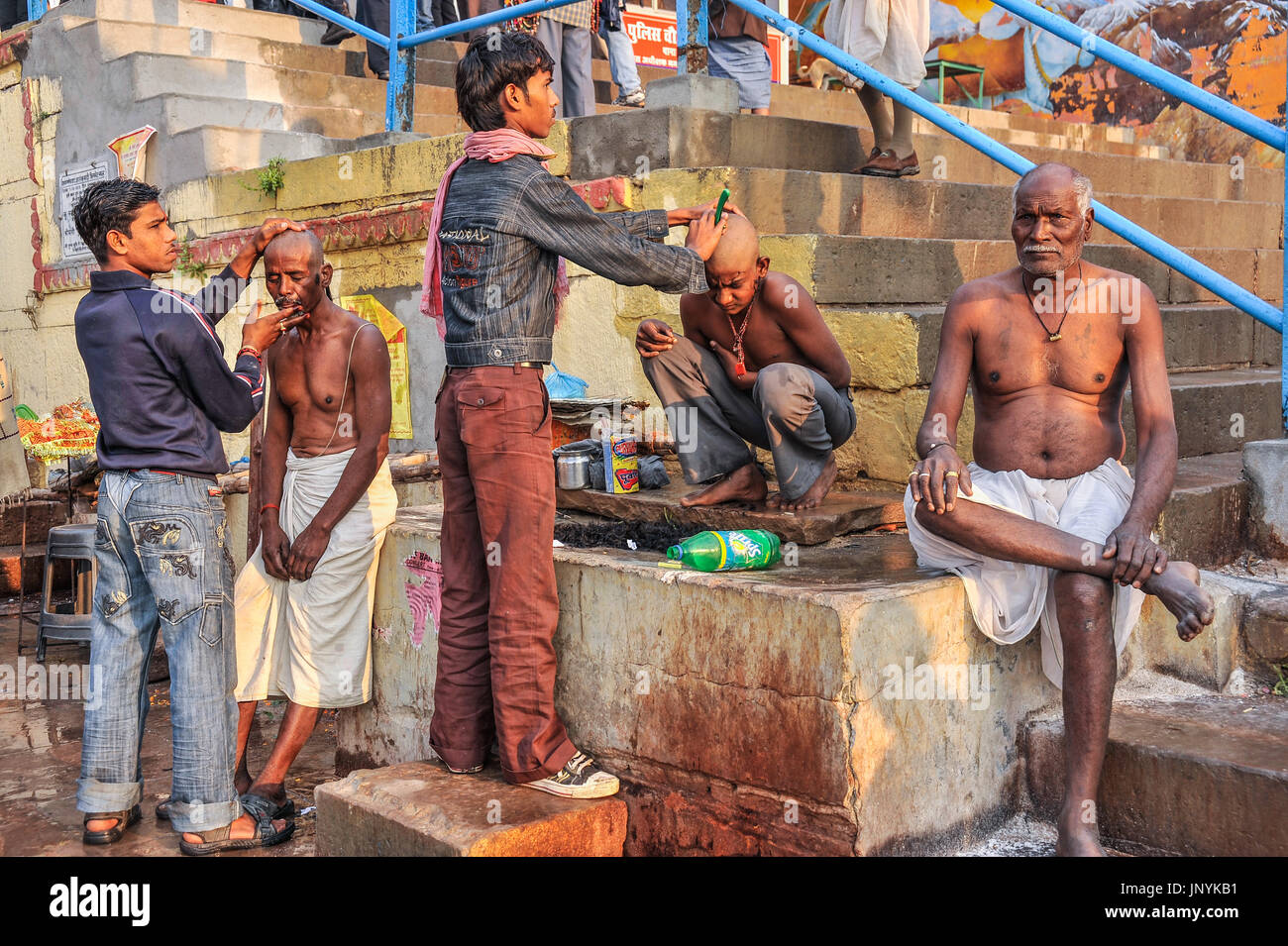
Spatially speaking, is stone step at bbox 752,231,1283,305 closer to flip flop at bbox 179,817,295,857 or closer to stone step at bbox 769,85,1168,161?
flip flop at bbox 179,817,295,857

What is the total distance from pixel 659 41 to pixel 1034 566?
10.2 meters

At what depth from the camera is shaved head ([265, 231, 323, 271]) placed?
14.2ft

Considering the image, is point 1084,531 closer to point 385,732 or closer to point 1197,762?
point 1197,762

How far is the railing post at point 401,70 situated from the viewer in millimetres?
7387

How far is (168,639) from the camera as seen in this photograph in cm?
388

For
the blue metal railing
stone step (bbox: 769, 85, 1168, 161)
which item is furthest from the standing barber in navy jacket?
stone step (bbox: 769, 85, 1168, 161)

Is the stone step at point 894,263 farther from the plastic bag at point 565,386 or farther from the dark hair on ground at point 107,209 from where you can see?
the dark hair on ground at point 107,209

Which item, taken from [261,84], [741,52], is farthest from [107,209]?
[261,84]

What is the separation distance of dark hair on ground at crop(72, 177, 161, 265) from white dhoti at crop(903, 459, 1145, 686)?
2591 mm

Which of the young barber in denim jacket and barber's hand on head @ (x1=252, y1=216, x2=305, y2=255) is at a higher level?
barber's hand on head @ (x1=252, y1=216, x2=305, y2=255)

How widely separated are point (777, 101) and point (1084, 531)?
22.4 ft

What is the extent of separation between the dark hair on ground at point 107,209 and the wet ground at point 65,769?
1951 mm

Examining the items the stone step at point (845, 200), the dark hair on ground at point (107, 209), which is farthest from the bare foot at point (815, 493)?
the dark hair on ground at point (107, 209)

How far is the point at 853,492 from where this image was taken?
4844 mm
